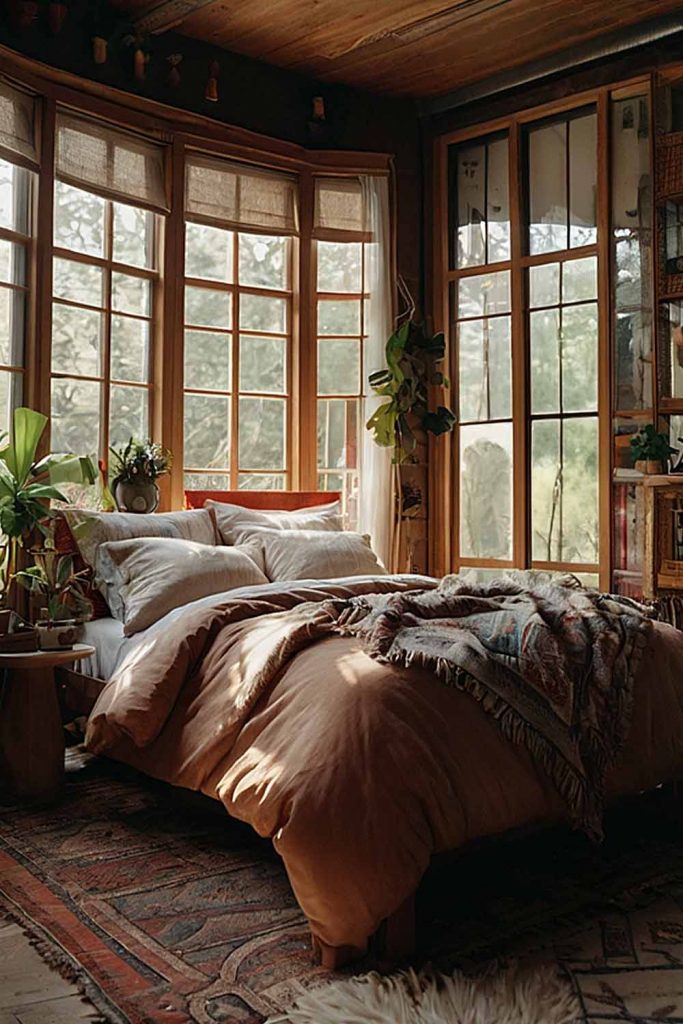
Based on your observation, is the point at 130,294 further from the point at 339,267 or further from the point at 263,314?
the point at 339,267

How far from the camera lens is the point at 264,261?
5.86m

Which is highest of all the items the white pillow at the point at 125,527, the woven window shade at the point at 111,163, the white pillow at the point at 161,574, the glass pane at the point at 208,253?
the woven window shade at the point at 111,163

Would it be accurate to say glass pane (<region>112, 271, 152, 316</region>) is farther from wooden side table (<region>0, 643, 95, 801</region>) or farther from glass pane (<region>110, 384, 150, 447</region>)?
wooden side table (<region>0, 643, 95, 801</region>)

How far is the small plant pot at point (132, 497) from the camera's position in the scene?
488 centimetres

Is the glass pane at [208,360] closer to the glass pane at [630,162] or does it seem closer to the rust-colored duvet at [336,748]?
→ the glass pane at [630,162]

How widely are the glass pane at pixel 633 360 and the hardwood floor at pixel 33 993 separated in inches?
157

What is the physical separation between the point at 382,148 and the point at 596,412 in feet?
6.68

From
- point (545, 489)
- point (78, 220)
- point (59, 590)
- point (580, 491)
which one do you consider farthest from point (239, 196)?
point (59, 590)

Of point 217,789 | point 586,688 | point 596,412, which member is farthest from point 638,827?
point 596,412

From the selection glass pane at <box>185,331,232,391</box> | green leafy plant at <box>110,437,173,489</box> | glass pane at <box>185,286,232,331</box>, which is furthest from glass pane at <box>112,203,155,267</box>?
green leafy plant at <box>110,437,173,489</box>

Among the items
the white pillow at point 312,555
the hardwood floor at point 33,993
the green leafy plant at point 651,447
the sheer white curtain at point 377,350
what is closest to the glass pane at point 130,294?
the sheer white curtain at point 377,350

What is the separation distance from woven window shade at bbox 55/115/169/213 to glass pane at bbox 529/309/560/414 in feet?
6.92

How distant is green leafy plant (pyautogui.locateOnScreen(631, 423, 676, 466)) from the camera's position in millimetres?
5062

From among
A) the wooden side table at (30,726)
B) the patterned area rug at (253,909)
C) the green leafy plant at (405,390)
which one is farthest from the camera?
the green leafy plant at (405,390)
